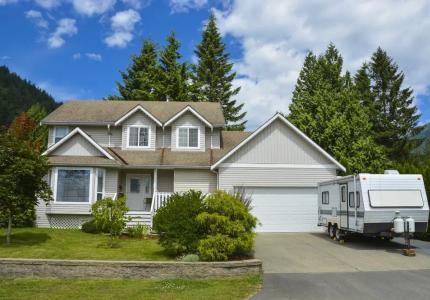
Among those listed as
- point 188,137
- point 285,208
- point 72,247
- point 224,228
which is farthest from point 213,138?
point 224,228

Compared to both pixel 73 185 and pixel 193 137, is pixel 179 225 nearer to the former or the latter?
pixel 73 185

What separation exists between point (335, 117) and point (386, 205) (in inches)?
795

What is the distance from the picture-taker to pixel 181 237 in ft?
43.1

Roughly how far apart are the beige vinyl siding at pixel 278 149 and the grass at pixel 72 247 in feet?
26.8

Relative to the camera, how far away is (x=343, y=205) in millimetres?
17906

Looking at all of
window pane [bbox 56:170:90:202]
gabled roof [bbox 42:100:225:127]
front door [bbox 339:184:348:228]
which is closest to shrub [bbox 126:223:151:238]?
window pane [bbox 56:170:90:202]

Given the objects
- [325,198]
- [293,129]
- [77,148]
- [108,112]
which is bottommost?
[325,198]

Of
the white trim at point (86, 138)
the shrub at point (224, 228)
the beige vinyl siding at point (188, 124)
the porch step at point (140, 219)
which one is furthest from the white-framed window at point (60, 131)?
the shrub at point (224, 228)

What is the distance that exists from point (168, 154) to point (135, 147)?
90.4 inches

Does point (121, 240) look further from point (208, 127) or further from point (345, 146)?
point (345, 146)

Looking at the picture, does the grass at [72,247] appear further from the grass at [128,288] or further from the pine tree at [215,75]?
the pine tree at [215,75]

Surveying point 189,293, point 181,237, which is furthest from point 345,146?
point 189,293

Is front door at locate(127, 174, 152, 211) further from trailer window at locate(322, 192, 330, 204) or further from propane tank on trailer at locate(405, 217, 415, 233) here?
propane tank on trailer at locate(405, 217, 415, 233)

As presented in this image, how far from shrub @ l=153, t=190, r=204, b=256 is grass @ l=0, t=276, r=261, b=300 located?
2.00 m
